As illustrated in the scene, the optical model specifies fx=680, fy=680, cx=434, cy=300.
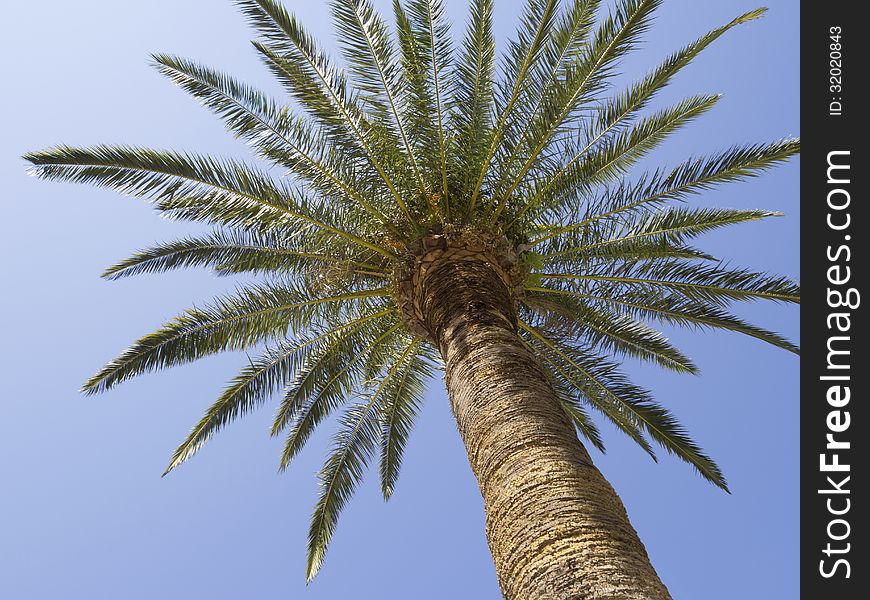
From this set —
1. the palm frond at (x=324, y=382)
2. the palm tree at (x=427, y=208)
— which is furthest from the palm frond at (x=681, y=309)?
the palm frond at (x=324, y=382)

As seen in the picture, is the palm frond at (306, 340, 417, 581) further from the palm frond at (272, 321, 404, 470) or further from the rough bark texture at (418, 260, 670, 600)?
the rough bark texture at (418, 260, 670, 600)

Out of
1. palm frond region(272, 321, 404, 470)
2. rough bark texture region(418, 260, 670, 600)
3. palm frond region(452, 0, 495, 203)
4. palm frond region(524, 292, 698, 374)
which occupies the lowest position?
rough bark texture region(418, 260, 670, 600)

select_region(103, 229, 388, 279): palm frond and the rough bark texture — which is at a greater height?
select_region(103, 229, 388, 279): palm frond

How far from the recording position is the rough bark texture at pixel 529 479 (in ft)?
11.2

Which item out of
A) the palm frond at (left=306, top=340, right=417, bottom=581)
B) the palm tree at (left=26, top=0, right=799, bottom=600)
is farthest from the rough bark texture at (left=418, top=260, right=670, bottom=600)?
the palm frond at (left=306, top=340, right=417, bottom=581)

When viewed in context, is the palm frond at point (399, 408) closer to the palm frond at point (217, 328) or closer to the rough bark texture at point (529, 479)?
the palm frond at point (217, 328)

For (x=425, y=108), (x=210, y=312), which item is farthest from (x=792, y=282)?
(x=210, y=312)

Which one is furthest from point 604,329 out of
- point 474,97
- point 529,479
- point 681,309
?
point 529,479

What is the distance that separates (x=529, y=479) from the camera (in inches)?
161

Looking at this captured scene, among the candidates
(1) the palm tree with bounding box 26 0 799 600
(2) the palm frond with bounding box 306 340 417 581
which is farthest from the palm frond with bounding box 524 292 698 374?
(2) the palm frond with bounding box 306 340 417 581

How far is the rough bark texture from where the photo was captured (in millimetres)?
3410

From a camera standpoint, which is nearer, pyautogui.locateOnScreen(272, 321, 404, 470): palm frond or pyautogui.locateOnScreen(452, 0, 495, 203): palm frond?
pyautogui.locateOnScreen(452, 0, 495, 203): palm frond

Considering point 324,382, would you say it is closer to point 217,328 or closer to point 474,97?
point 217,328

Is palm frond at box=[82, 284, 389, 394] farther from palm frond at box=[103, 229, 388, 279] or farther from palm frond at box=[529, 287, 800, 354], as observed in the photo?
palm frond at box=[529, 287, 800, 354]
